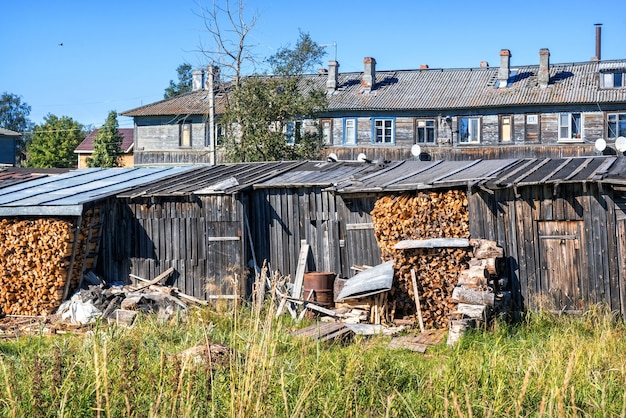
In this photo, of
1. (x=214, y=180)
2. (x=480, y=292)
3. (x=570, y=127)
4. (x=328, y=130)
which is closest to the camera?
(x=480, y=292)

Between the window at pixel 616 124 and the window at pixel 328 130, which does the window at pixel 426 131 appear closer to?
the window at pixel 328 130

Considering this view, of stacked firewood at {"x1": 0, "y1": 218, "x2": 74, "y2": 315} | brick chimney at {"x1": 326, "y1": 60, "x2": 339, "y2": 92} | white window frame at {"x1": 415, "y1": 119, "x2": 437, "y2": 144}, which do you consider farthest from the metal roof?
brick chimney at {"x1": 326, "y1": 60, "x2": 339, "y2": 92}

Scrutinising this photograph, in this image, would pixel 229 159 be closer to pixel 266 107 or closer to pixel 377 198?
pixel 266 107

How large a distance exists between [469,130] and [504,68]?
375 centimetres

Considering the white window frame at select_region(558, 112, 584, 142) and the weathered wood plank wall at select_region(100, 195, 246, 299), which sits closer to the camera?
the weathered wood plank wall at select_region(100, 195, 246, 299)

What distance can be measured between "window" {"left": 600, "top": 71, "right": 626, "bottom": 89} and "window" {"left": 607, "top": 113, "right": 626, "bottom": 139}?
5.98 feet

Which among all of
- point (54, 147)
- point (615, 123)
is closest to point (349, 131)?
point (615, 123)

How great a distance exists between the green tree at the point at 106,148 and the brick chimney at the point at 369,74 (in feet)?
59.6

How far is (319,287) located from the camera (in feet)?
A: 48.6

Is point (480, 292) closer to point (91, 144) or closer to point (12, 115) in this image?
point (91, 144)

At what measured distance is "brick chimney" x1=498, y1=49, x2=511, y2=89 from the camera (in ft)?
117

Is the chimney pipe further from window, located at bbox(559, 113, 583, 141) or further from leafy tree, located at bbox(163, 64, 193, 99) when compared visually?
leafy tree, located at bbox(163, 64, 193, 99)

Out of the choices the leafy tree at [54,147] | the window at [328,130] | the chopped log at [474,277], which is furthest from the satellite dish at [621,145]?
the leafy tree at [54,147]

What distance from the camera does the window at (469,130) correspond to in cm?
3491
